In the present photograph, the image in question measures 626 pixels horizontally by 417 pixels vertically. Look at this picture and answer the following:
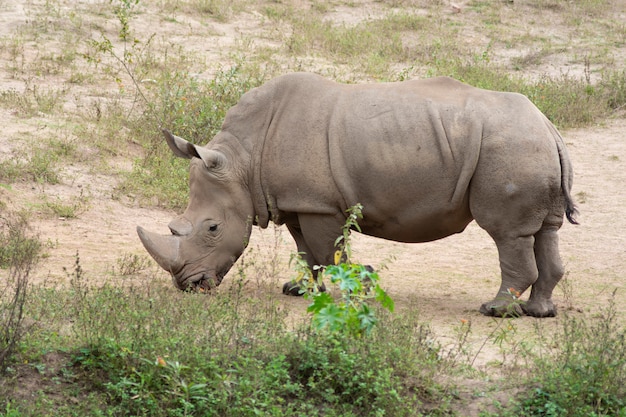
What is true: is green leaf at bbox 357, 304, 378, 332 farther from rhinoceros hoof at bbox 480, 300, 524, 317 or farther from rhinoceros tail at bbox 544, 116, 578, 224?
rhinoceros tail at bbox 544, 116, 578, 224

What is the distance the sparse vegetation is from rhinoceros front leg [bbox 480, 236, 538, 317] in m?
0.40

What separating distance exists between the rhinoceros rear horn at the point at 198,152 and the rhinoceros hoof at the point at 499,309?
92.5 inches

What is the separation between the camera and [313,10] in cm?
1855

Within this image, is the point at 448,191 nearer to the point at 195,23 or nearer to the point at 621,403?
the point at 621,403

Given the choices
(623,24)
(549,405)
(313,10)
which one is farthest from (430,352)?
(623,24)

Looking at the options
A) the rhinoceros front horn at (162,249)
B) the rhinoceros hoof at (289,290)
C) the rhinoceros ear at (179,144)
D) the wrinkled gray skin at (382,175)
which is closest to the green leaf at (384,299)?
the wrinkled gray skin at (382,175)

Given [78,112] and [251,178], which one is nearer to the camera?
[251,178]

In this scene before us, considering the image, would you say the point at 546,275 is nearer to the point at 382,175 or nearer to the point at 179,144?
the point at 382,175

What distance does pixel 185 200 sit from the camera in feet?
38.1

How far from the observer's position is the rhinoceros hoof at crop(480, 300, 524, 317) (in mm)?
8297

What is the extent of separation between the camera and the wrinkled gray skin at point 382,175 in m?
8.15

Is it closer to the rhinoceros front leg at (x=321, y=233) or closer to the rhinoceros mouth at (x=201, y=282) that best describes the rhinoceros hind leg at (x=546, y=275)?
the rhinoceros front leg at (x=321, y=233)

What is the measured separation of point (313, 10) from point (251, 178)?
33.9ft

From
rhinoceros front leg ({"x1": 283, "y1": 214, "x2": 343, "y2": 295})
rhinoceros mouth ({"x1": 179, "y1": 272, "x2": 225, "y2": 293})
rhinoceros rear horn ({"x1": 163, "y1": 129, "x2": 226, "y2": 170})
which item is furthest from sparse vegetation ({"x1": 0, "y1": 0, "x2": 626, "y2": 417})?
rhinoceros rear horn ({"x1": 163, "y1": 129, "x2": 226, "y2": 170})
